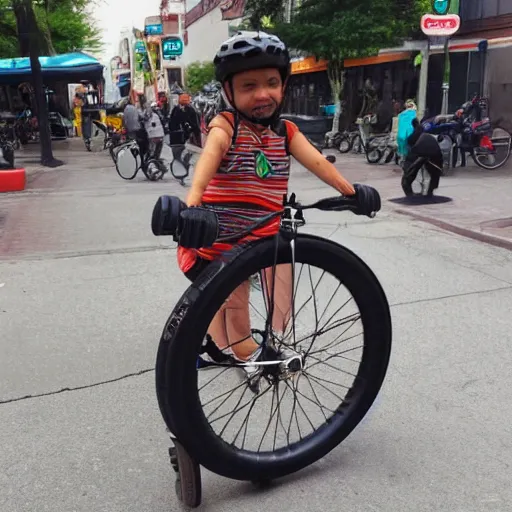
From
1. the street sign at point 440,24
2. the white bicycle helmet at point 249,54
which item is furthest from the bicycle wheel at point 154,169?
the white bicycle helmet at point 249,54

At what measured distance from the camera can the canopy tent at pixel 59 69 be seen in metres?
20.2

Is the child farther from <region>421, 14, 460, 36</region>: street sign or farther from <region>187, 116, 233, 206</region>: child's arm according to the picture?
<region>421, 14, 460, 36</region>: street sign

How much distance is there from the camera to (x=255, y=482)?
2.57 meters

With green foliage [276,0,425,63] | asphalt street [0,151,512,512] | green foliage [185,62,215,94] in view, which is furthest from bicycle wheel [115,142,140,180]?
green foliage [185,62,215,94]

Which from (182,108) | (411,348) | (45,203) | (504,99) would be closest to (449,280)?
(411,348)

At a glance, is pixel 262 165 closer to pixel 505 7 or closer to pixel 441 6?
pixel 441 6

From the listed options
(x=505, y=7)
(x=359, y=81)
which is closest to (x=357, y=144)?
(x=359, y=81)

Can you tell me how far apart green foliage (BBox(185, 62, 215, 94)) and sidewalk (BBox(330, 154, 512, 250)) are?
2941cm

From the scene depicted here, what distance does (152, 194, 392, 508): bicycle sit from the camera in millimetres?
2111

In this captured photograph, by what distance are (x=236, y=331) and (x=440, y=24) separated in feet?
45.3

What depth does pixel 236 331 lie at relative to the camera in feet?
9.31

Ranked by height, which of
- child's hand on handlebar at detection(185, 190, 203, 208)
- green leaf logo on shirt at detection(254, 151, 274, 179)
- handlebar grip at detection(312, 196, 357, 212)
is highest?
green leaf logo on shirt at detection(254, 151, 274, 179)

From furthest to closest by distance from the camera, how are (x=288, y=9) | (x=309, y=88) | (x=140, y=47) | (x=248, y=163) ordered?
(x=140, y=47) < (x=309, y=88) < (x=288, y=9) < (x=248, y=163)

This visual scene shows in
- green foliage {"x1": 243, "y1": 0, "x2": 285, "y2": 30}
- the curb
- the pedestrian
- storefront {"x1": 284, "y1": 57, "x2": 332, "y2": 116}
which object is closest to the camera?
the curb
